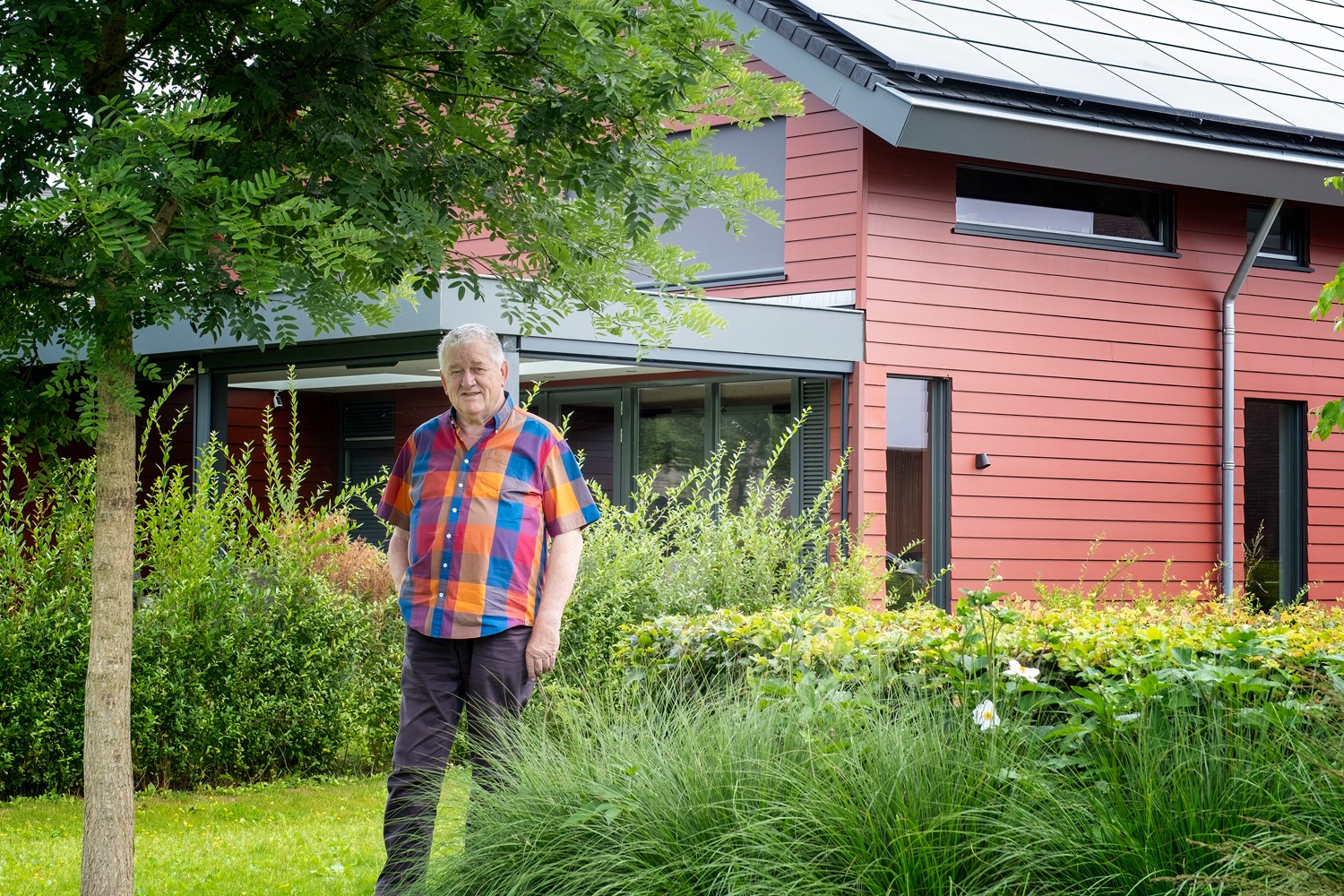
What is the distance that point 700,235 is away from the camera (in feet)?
39.2

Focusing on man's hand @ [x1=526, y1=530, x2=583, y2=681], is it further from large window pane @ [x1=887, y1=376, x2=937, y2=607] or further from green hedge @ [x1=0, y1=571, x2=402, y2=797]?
large window pane @ [x1=887, y1=376, x2=937, y2=607]

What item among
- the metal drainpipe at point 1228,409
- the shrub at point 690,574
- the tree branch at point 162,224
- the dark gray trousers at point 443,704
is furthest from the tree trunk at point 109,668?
the metal drainpipe at point 1228,409

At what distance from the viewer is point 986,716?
3459 mm

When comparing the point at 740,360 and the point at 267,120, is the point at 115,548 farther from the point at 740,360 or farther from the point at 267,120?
the point at 740,360

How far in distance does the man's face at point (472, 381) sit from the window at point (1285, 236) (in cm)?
987

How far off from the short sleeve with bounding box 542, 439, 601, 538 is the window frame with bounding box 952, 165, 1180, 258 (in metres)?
7.15

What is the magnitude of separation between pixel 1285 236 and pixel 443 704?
10.6 m

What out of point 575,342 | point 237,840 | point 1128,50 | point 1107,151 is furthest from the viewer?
point 1128,50

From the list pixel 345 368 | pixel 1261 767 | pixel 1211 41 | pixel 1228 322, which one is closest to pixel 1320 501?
pixel 1228 322

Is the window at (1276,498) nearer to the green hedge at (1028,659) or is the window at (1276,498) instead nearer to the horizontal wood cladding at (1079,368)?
the horizontal wood cladding at (1079,368)

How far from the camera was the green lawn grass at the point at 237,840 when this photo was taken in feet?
16.5

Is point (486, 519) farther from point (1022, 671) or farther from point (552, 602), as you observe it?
point (1022, 671)

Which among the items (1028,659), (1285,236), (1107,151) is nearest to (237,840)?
(1028,659)

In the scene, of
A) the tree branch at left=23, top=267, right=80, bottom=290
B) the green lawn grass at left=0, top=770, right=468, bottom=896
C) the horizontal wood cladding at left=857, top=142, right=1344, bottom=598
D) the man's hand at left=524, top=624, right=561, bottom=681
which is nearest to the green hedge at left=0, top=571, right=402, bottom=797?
the green lawn grass at left=0, top=770, right=468, bottom=896
